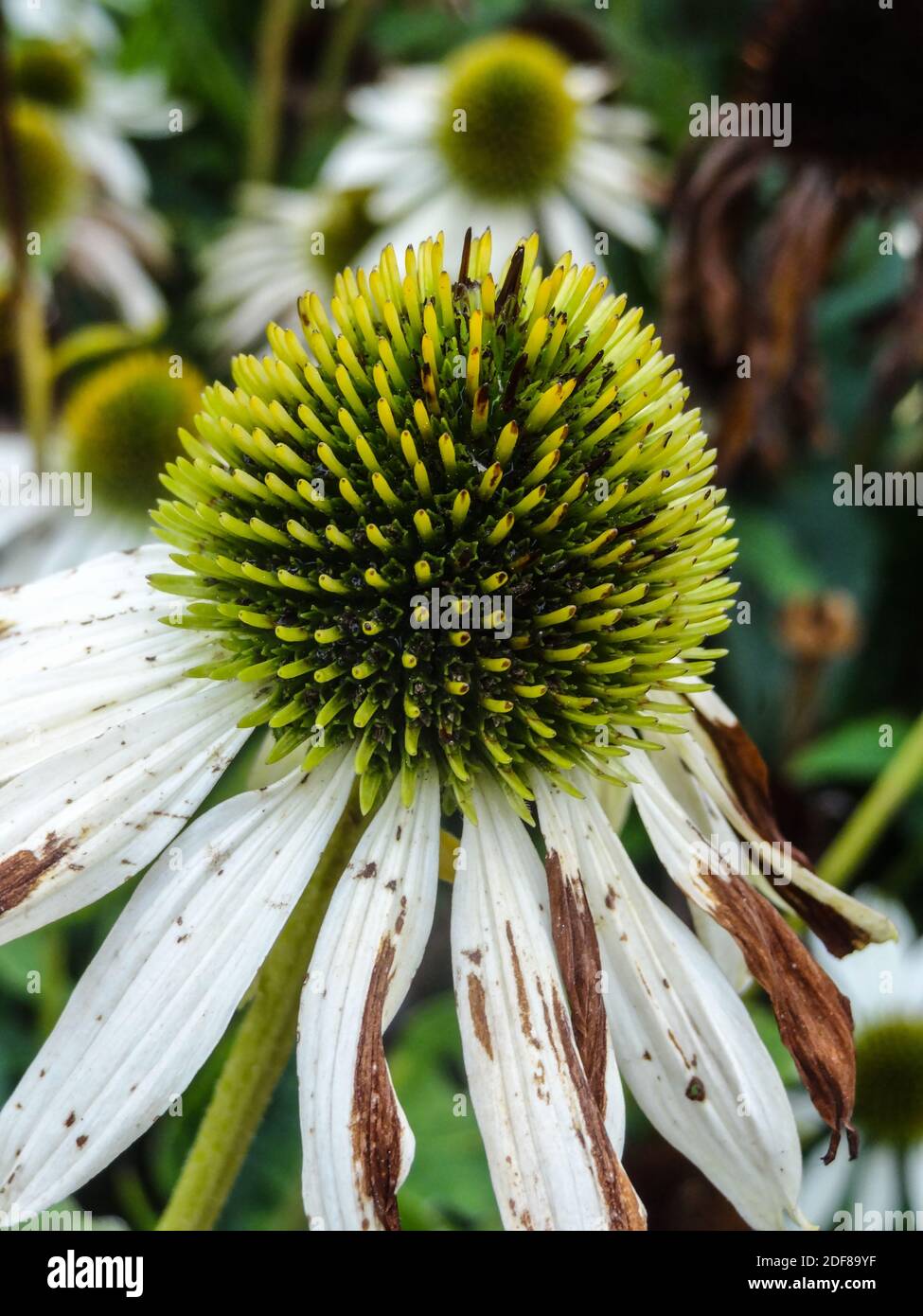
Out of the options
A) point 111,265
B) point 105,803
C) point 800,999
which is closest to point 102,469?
point 111,265

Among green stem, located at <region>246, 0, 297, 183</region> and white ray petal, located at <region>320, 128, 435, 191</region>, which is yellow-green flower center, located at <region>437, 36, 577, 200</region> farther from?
green stem, located at <region>246, 0, 297, 183</region>

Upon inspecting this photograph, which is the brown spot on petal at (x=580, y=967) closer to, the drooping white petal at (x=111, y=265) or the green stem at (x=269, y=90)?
the drooping white petal at (x=111, y=265)

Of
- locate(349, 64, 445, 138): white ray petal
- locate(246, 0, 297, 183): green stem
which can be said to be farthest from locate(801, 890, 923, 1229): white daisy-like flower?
locate(246, 0, 297, 183): green stem

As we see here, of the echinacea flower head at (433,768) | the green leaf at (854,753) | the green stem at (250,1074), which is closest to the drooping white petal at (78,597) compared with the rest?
the echinacea flower head at (433,768)

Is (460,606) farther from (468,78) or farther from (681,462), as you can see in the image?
(468,78)

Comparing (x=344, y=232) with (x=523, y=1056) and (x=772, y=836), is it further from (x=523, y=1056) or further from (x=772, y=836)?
(x=523, y=1056)

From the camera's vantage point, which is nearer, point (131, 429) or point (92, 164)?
point (131, 429)

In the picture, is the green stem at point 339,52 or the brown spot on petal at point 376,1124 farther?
the green stem at point 339,52
